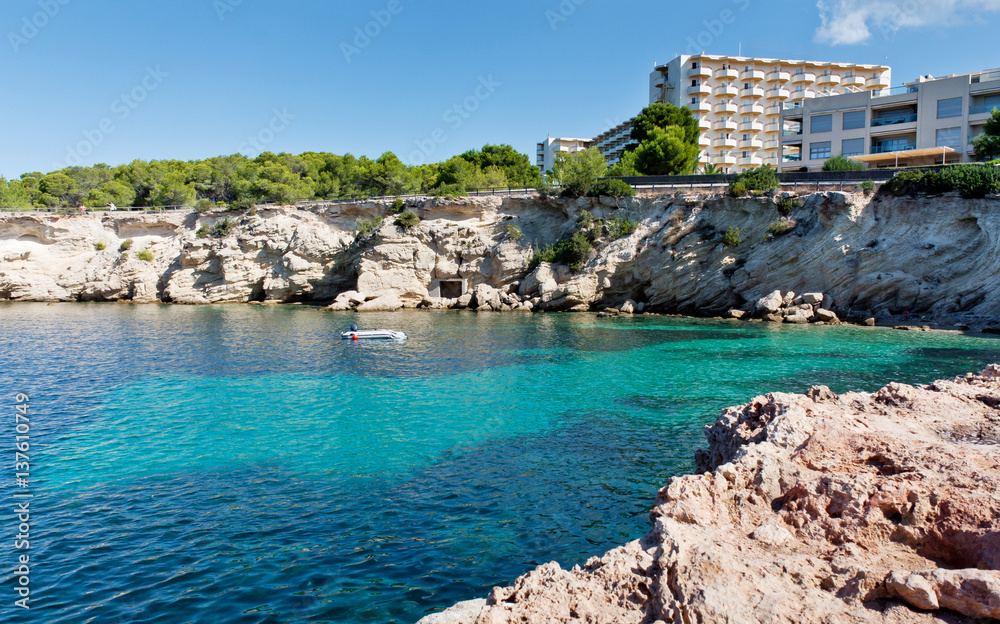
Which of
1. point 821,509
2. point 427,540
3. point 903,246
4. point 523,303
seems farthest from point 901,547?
point 523,303

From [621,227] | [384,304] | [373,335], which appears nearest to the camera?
[373,335]

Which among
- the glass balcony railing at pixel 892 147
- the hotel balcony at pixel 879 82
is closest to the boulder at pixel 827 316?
the glass balcony railing at pixel 892 147

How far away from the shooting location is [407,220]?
51.7 meters

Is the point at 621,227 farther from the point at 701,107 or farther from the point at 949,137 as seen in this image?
the point at 701,107

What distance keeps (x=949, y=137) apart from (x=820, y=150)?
1058cm

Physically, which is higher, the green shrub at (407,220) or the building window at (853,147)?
the building window at (853,147)

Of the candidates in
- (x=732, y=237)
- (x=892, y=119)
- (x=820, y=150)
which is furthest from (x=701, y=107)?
(x=732, y=237)

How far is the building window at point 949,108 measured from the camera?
164 ft

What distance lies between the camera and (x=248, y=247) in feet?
181

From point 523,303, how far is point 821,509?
1638 inches

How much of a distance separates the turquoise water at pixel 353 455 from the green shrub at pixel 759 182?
15177 millimetres

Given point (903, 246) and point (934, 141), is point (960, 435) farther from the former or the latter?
point (934, 141)

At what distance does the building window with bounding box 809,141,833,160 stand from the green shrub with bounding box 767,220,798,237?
79.5ft

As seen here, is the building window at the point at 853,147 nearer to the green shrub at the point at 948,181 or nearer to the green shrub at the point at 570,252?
the green shrub at the point at 948,181
